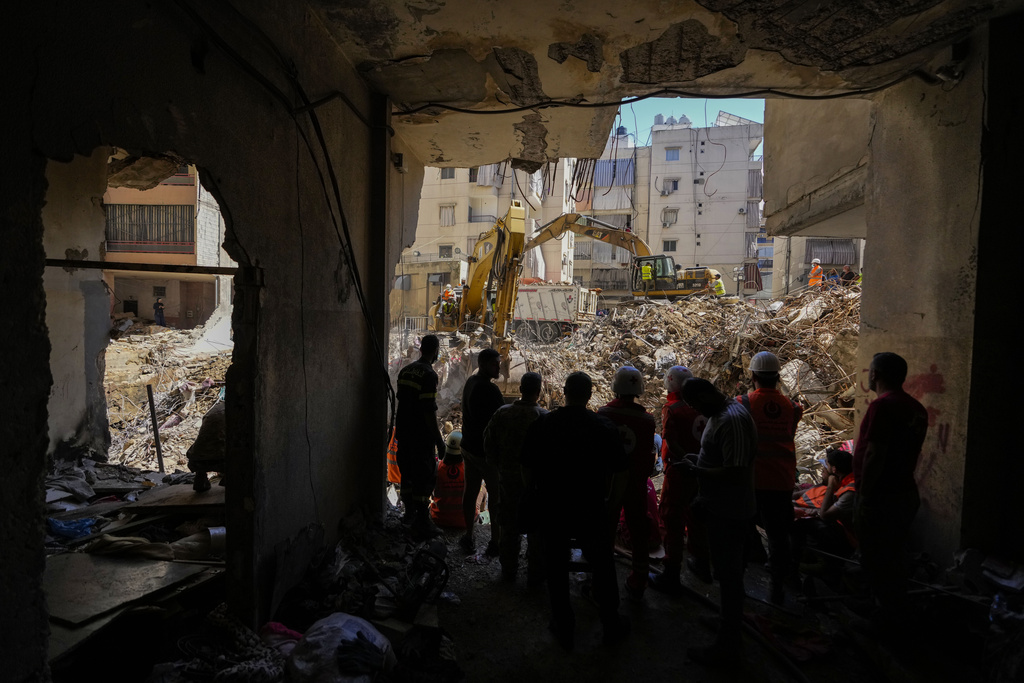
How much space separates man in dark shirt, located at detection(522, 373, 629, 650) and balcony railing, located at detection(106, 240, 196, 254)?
65.0 feet

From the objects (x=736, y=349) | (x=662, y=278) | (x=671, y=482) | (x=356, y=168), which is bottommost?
(x=671, y=482)

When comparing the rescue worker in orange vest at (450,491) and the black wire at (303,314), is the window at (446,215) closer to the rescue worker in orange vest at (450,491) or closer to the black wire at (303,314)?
the rescue worker in orange vest at (450,491)

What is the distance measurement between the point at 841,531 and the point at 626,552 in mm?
1626

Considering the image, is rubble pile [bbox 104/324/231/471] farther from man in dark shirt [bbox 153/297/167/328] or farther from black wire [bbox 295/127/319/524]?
black wire [bbox 295/127/319/524]

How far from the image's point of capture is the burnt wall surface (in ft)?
4.83

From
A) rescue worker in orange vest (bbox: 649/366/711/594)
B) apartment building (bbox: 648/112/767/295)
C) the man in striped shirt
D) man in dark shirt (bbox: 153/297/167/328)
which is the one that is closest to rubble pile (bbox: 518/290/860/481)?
rescue worker in orange vest (bbox: 649/366/711/594)

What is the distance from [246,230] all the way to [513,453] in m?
2.22

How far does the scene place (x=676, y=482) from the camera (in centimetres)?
370

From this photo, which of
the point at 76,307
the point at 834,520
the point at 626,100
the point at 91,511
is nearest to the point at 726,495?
the point at 834,520

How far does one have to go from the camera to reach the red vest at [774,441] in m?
3.50

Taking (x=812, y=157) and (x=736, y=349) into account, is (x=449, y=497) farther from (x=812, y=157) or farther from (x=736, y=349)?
(x=736, y=349)

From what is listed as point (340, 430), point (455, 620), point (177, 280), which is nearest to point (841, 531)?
point (455, 620)

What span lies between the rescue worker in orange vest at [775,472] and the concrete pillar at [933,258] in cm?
97

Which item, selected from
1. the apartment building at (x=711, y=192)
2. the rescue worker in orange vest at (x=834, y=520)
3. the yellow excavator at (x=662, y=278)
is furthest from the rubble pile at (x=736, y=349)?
the apartment building at (x=711, y=192)
